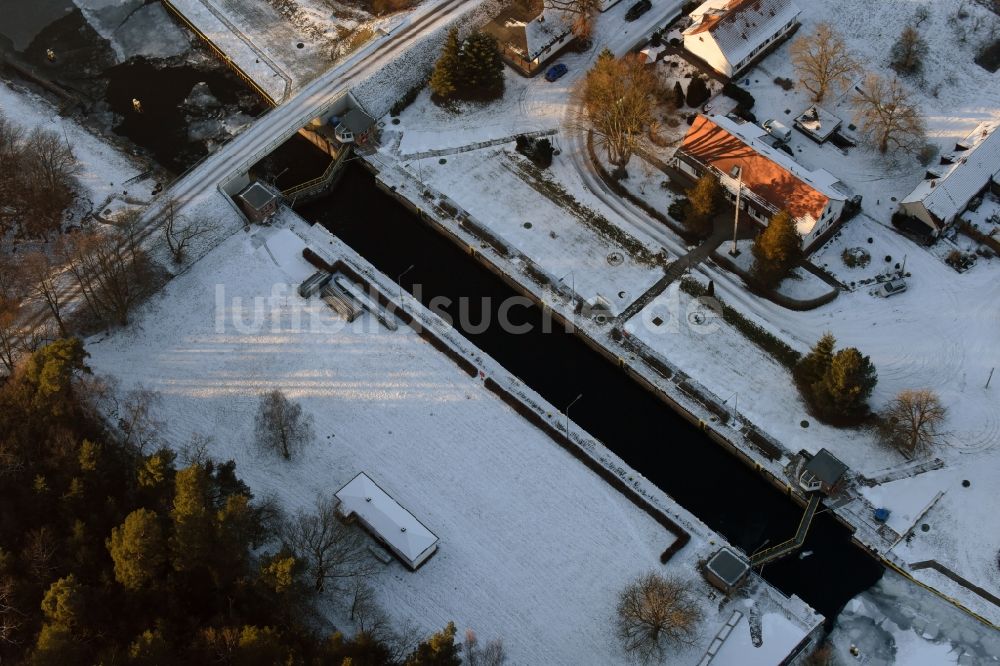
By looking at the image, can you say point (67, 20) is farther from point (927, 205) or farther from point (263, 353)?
point (927, 205)

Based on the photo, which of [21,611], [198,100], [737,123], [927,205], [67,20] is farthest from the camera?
[67,20]

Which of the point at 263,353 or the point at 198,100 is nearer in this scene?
the point at 263,353

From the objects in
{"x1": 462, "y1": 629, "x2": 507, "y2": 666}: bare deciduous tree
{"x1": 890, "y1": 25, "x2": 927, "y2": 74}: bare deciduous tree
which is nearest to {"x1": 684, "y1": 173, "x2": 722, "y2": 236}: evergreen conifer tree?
{"x1": 890, "y1": 25, "x2": 927, "y2": 74}: bare deciduous tree

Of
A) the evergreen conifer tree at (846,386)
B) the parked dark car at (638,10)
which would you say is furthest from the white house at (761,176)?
the parked dark car at (638,10)

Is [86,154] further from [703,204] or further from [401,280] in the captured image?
[703,204]

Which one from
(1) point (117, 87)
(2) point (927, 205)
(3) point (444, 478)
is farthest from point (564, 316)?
(1) point (117, 87)

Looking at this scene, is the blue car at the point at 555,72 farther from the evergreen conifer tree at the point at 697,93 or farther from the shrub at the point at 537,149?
the evergreen conifer tree at the point at 697,93
